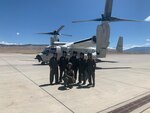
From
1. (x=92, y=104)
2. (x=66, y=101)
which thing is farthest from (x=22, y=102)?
(x=92, y=104)

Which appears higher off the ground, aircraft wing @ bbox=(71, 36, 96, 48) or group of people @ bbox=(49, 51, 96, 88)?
aircraft wing @ bbox=(71, 36, 96, 48)

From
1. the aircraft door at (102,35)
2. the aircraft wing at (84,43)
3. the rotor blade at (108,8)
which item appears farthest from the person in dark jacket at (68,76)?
the aircraft wing at (84,43)

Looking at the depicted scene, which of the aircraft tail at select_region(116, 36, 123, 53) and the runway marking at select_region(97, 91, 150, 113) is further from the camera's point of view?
the aircraft tail at select_region(116, 36, 123, 53)

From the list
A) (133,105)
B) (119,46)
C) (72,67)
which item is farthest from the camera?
(119,46)

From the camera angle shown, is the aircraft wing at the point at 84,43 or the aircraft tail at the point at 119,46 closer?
the aircraft wing at the point at 84,43

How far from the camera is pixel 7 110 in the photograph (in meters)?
6.46

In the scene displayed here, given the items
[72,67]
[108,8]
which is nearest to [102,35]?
[108,8]

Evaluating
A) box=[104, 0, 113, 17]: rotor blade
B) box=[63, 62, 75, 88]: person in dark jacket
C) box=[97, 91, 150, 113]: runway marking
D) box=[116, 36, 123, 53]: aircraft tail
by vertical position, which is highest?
box=[104, 0, 113, 17]: rotor blade

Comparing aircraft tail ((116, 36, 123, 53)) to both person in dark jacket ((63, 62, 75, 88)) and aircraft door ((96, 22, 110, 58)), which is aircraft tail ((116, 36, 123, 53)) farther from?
A: person in dark jacket ((63, 62, 75, 88))

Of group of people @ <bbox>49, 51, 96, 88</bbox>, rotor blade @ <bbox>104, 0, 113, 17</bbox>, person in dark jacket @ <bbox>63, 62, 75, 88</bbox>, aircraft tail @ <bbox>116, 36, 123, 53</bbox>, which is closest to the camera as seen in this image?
person in dark jacket @ <bbox>63, 62, 75, 88</bbox>

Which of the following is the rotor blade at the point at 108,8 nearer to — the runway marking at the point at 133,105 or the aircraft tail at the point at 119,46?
the runway marking at the point at 133,105

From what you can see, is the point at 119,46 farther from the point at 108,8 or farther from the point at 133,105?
the point at 133,105

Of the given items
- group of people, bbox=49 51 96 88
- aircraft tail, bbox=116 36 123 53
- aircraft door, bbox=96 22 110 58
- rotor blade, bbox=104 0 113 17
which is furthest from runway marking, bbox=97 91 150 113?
aircraft tail, bbox=116 36 123 53

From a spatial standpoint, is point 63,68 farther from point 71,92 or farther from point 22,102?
point 22,102
